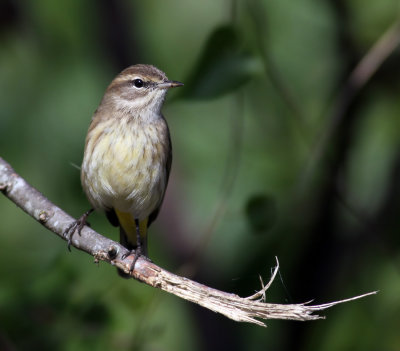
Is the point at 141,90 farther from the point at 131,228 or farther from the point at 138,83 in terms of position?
the point at 131,228

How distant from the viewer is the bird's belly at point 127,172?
3.88 m

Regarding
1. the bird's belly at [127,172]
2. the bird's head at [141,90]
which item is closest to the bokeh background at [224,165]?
the bird's head at [141,90]

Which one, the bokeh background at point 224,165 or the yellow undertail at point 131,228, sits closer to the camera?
the bokeh background at point 224,165

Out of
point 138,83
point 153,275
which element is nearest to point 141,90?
point 138,83

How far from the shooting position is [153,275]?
2846 millimetres

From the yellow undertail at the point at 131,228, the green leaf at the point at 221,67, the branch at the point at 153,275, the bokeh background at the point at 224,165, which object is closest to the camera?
the branch at the point at 153,275

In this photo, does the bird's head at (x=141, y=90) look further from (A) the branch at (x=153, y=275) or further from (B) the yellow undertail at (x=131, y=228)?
(A) the branch at (x=153, y=275)

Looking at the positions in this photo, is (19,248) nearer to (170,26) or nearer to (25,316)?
(25,316)

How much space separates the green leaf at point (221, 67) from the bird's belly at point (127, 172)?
17.0 inches

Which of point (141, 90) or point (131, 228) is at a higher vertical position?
point (141, 90)

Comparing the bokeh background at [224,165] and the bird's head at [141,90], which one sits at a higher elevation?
the bird's head at [141,90]

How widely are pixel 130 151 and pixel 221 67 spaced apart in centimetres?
67

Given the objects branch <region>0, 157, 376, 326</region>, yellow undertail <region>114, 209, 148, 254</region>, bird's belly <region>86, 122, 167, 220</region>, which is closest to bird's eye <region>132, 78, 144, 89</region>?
bird's belly <region>86, 122, 167, 220</region>

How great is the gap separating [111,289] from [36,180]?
1.76 metres
